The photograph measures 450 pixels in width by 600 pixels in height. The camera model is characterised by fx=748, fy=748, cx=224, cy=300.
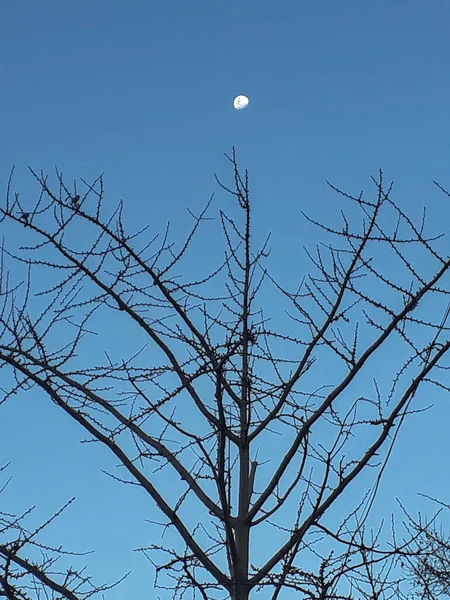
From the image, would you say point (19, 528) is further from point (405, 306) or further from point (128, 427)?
point (405, 306)

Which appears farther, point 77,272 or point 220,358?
point 77,272

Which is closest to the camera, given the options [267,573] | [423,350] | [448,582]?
[267,573]

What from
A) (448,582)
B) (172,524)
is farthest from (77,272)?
(448,582)

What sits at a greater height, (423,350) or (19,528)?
(423,350)

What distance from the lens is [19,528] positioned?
3.15 meters

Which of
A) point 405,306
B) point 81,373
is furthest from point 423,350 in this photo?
point 81,373

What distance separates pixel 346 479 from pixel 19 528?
1.39 metres

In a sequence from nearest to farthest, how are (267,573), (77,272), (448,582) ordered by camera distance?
(267,573), (77,272), (448,582)

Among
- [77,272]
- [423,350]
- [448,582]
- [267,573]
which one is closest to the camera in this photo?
[267,573]

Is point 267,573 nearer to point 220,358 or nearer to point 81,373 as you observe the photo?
point 220,358

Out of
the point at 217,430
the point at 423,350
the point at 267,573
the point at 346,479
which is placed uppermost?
the point at 423,350

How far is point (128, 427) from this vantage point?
121 inches

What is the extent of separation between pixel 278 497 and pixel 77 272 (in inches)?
51.0

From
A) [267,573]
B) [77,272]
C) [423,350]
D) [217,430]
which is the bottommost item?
[267,573]
